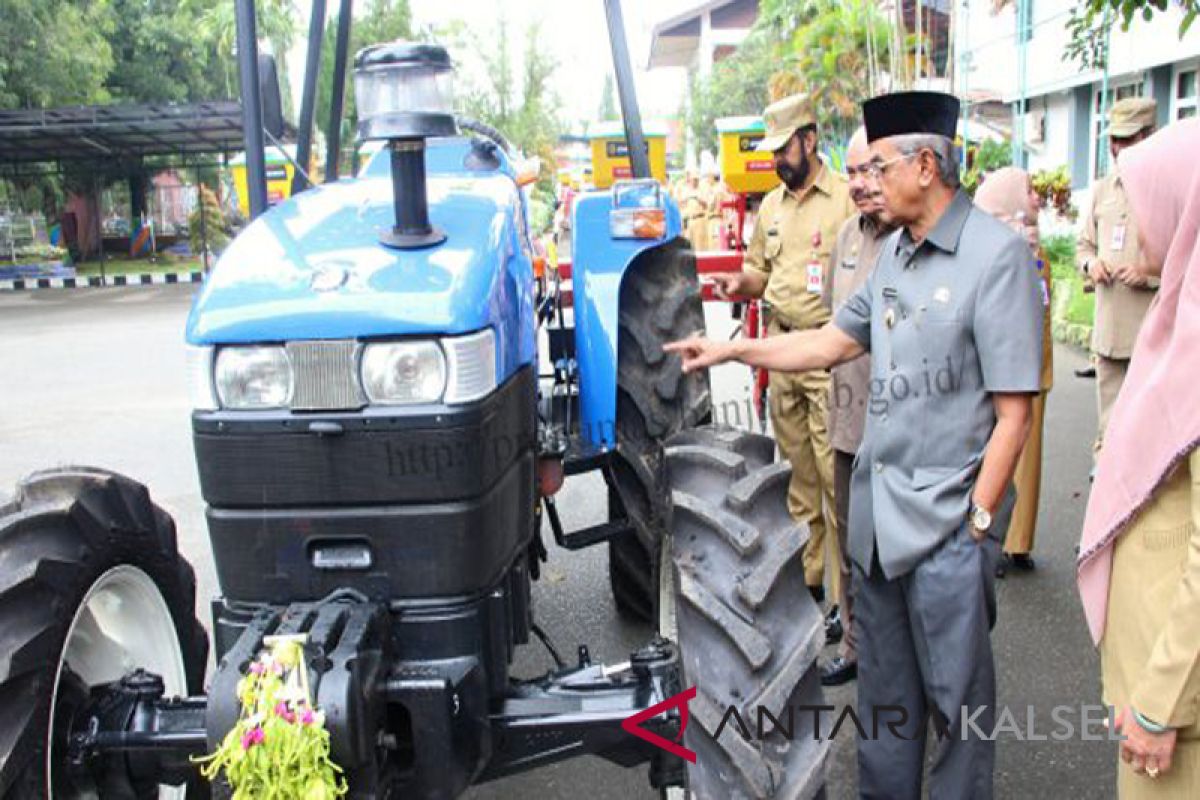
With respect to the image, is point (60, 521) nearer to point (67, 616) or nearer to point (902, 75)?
point (67, 616)

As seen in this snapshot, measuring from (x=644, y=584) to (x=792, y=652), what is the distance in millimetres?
1949

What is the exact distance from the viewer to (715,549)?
105 inches

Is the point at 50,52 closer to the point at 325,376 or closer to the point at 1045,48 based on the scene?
the point at 1045,48

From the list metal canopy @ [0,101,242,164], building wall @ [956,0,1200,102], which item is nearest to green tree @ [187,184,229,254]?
metal canopy @ [0,101,242,164]

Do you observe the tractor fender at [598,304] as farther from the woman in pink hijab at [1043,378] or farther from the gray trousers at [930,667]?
the woman in pink hijab at [1043,378]

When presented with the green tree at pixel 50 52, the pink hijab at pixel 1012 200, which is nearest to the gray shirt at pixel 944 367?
the pink hijab at pixel 1012 200

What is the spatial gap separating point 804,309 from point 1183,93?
14868 millimetres

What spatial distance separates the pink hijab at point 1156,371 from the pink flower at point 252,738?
1.59m

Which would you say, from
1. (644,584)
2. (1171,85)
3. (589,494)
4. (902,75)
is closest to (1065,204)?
(1171,85)

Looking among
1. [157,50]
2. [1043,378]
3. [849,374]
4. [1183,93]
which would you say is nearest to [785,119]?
[849,374]

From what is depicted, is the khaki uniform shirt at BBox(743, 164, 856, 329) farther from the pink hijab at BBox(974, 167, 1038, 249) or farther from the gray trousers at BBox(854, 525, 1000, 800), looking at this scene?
the gray trousers at BBox(854, 525, 1000, 800)

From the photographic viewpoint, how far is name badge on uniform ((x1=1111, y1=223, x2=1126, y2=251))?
543cm

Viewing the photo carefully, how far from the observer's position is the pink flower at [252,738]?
6.99 ft

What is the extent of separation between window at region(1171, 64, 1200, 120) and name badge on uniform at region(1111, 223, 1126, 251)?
12.3m
